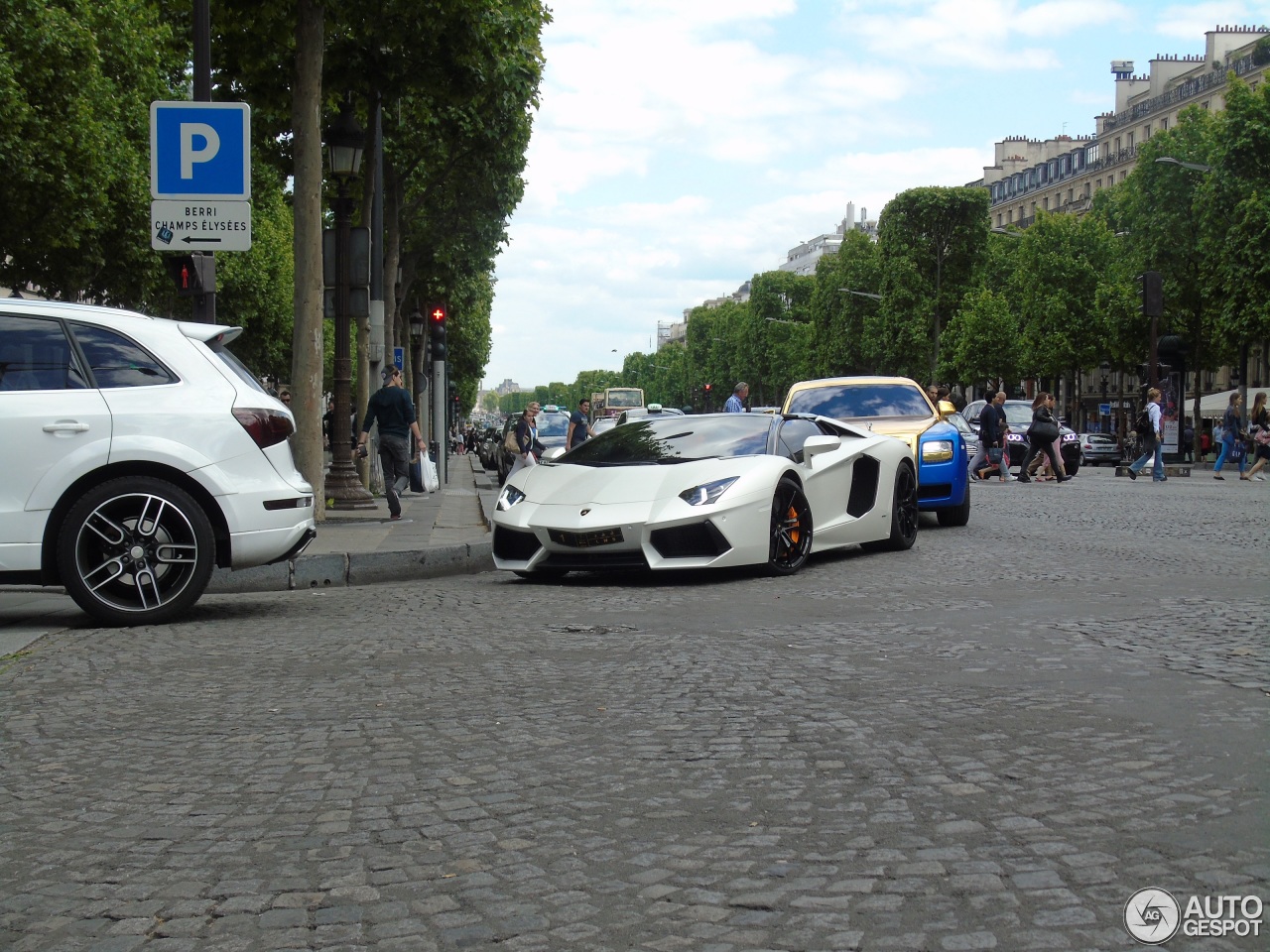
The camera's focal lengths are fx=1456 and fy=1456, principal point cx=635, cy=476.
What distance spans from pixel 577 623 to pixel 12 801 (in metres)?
4.03

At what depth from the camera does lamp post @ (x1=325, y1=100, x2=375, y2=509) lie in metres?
17.5

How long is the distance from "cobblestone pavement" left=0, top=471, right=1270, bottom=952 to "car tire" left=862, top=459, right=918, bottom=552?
3780 mm

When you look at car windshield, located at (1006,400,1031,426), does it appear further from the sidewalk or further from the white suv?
the white suv

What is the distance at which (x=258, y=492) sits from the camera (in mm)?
8375

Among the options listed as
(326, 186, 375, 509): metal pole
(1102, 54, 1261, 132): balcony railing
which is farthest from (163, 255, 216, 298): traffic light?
(1102, 54, 1261, 132): balcony railing

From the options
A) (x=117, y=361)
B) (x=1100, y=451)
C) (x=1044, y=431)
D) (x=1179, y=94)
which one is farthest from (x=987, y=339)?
(x=117, y=361)

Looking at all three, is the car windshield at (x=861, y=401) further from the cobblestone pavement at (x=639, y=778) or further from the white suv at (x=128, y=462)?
the white suv at (x=128, y=462)

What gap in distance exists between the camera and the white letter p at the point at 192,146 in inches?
440

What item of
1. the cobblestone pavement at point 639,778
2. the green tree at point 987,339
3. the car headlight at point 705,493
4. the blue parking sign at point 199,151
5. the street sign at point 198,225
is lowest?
the cobblestone pavement at point 639,778

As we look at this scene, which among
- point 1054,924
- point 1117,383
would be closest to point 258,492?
point 1054,924

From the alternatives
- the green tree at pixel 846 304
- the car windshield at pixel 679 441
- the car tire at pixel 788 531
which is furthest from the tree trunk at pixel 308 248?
the green tree at pixel 846 304

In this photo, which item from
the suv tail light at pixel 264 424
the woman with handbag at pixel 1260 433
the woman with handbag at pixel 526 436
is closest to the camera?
the suv tail light at pixel 264 424

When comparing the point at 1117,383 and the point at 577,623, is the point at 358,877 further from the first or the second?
the point at 1117,383

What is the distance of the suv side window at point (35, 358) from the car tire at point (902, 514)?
6722 mm
